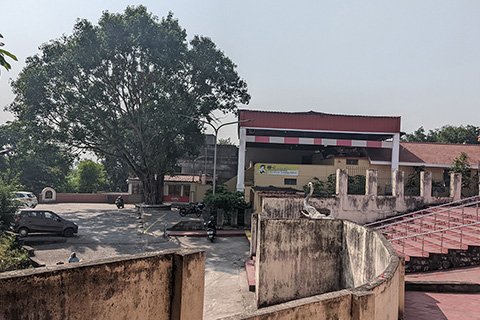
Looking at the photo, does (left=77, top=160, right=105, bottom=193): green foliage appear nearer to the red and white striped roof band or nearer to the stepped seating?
the red and white striped roof band

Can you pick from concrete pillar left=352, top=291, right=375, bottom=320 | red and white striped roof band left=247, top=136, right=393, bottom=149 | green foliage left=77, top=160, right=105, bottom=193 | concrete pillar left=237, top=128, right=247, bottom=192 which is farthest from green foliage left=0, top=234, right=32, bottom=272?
green foliage left=77, top=160, right=105, bottom=193

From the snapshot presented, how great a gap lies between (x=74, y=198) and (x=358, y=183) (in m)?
24.6

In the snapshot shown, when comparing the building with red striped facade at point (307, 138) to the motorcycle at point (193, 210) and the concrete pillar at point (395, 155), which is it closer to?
the concrete pillar at point (395, 155)

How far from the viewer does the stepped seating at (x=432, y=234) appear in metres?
8.95

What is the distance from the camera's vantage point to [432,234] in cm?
1073

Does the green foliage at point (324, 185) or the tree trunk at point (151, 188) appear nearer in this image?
the green foliage at point (324, 185)

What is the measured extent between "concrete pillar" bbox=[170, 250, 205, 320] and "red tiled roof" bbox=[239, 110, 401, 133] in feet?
59.9

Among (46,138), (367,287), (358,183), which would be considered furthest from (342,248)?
(46,138)

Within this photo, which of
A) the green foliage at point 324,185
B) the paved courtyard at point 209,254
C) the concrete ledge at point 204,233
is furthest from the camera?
the green foliage at point 324,185

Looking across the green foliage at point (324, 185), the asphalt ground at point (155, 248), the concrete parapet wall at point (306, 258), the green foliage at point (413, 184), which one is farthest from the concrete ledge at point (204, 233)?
the green foliage at point (413, 184)

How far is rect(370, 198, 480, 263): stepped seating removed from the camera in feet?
29.3

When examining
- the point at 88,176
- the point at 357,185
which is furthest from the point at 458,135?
the point at 88,176

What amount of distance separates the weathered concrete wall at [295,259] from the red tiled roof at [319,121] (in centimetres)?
1403

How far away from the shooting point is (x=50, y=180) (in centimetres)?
3328
